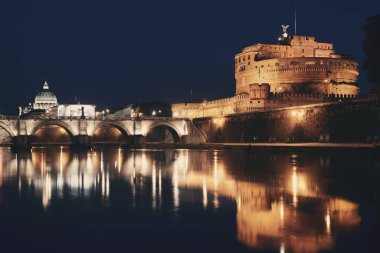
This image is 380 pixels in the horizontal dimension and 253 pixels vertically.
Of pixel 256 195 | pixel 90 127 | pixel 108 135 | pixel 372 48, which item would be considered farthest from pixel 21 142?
pixel 256 195

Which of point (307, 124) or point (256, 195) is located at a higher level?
point (307, 124)

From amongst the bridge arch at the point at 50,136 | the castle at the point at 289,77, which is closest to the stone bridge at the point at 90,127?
the castle at the point at 289,77

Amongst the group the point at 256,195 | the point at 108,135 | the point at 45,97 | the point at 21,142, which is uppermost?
the point at 45,97

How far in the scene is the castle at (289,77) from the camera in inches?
3031

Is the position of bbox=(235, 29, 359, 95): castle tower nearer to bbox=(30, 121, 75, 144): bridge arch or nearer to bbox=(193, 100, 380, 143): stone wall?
bbox=(193, 100, 380, 143): stone wall

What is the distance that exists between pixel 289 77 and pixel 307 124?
29.5 m

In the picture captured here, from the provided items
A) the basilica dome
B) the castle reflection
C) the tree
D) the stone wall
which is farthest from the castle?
the basilica dome

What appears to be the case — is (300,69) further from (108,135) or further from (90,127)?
(108,135)

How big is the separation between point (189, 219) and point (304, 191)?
6161 millimetres

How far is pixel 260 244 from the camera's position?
10.5 metres

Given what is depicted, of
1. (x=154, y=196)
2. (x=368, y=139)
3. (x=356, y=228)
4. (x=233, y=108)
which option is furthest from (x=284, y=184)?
(x=233, y=108)

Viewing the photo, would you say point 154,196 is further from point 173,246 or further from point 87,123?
point 87,123

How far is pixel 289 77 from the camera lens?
83.4 metres

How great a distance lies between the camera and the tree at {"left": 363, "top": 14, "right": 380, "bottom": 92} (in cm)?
3850
